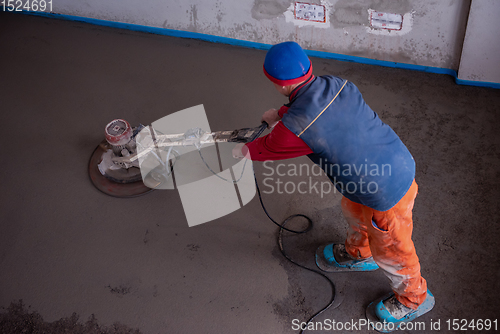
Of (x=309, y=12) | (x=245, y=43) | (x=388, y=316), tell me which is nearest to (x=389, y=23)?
(x=309, y=12)

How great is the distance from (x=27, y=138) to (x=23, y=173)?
37 centimetres

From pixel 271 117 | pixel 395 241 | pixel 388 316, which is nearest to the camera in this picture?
pixel 395 241

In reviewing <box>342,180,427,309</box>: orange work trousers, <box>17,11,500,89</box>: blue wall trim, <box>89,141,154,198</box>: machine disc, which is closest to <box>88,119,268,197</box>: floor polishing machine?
<box>89,141,154,198</box>: machine disc

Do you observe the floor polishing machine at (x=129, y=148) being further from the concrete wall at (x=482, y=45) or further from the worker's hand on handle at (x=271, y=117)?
the concrete wall at (x=482, y=45)

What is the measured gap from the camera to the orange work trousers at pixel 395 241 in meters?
1.82

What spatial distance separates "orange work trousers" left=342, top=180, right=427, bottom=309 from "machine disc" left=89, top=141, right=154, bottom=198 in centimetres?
159

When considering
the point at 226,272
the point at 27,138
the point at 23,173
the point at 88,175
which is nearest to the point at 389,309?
the point at 226,272

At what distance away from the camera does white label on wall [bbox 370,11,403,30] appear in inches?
125

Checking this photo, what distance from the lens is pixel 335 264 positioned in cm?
240

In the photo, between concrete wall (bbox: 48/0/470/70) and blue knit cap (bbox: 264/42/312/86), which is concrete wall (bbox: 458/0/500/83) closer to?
concrete wall (bbox: 48/0/470/70)

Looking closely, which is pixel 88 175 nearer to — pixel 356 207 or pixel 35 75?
pixel 35 75

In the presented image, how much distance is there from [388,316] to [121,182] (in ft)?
6.97

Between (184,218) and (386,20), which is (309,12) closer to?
(386,20)

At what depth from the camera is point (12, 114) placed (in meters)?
3.21
